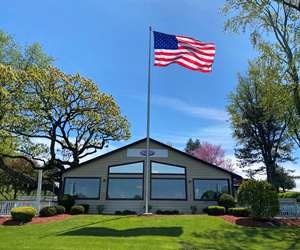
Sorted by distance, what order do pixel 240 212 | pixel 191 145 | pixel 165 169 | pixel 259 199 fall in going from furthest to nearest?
pixel 191 145 → pixel 165 169 → pixel 240 212 → pixel 259 199

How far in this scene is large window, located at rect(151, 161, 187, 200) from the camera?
19.0 meters

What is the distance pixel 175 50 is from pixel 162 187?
30.4 feet

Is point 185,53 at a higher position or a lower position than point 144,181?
higher

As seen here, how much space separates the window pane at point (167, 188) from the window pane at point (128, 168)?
1.29m

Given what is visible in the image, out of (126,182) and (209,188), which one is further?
(126,182)

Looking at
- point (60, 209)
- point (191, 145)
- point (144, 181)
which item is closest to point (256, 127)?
point (144, 181)

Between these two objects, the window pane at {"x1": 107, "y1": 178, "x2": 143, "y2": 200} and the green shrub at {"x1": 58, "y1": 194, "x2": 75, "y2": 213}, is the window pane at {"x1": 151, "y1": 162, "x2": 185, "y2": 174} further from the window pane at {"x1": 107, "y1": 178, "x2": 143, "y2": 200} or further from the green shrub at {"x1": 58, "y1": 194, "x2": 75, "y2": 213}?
the green shrub at {"x1": 58, "y1": 194, "x2": 75, "y2": 213}

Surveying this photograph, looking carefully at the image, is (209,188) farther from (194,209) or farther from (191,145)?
(191,145)

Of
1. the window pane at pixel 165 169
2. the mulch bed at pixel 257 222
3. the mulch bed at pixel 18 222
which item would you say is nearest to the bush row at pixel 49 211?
the mulch bed at pixel 18 222

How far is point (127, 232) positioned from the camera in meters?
10.7

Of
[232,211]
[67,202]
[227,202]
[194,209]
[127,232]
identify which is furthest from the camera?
[194,209]

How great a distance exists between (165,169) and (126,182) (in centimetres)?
275

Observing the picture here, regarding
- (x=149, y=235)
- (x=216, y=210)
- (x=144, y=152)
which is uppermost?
(x=144, y=152)

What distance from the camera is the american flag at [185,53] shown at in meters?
13.7
